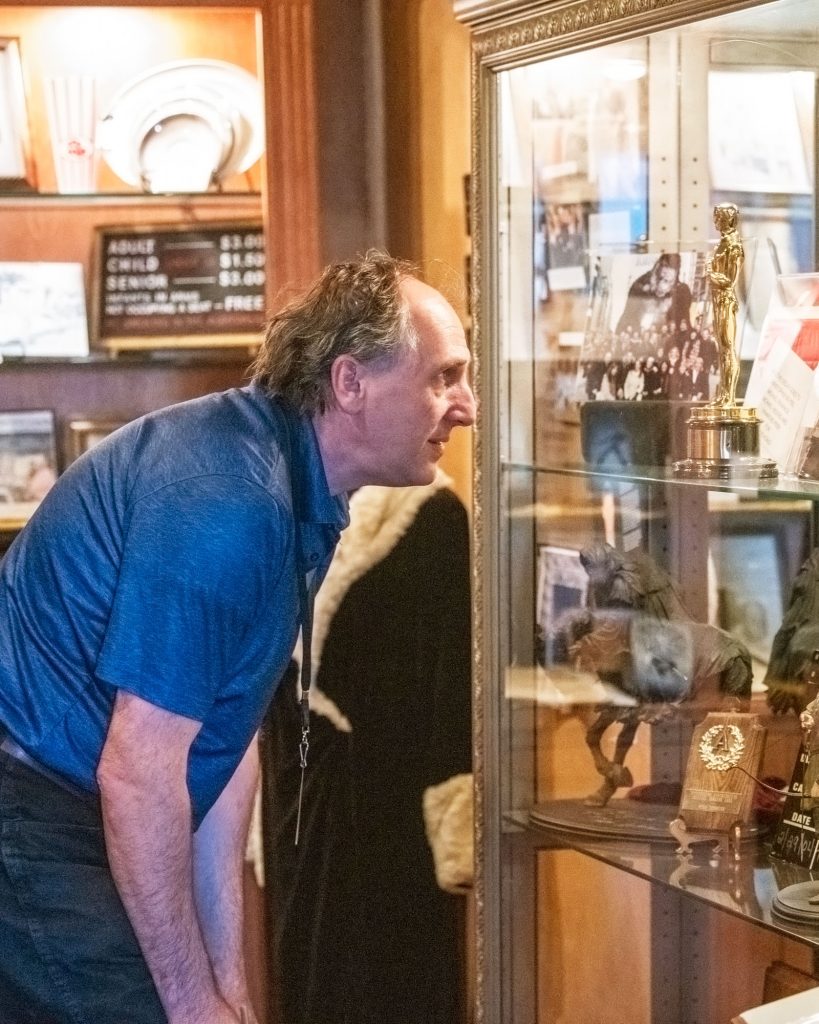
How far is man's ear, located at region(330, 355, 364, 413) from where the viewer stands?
71.9 inches

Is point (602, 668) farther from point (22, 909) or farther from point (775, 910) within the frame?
point (22, 909)

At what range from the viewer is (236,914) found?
6.65ft

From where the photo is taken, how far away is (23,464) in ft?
9.18

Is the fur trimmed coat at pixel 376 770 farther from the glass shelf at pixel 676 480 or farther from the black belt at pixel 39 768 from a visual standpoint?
the black belt at pixel 39 768

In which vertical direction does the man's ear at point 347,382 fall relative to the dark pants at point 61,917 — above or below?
above

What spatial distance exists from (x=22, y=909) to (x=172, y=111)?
1.63 m

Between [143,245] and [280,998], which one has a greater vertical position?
[143,245]

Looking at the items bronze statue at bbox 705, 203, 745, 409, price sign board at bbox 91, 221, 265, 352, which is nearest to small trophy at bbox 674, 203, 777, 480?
bronze statue at bbox 705, 203, 745, 409

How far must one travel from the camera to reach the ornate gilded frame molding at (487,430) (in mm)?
1965

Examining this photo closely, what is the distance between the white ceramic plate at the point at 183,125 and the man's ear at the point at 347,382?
3.65ft

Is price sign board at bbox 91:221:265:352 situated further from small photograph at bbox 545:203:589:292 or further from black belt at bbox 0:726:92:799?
black belt at bbox 0:726:92:799

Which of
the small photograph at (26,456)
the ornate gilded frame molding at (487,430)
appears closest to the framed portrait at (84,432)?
the small photograph at (26,456)

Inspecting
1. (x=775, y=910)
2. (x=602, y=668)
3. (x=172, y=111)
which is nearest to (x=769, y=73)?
(x=602, y=668)

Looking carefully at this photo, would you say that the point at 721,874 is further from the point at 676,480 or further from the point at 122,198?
the point at 122,198
